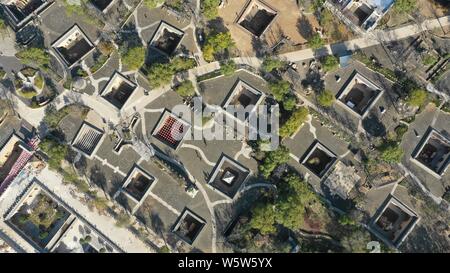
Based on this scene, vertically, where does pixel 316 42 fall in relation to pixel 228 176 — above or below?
above

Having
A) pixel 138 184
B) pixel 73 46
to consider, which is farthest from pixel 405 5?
pixel 73 46

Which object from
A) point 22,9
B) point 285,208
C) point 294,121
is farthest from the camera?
point 22,9

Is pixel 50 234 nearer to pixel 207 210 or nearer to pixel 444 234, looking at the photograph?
pixel 207 210

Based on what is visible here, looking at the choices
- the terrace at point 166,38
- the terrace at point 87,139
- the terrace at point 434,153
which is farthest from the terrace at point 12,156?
the terrace at point 434,153

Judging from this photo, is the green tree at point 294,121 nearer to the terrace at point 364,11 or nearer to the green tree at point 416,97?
the green tree at point 416,97

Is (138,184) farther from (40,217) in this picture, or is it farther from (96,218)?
(40,217)
